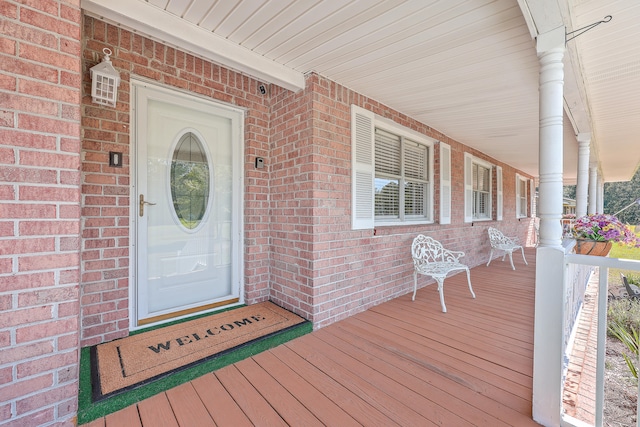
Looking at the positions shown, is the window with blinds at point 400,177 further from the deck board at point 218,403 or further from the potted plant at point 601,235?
the deck board at point 218,403

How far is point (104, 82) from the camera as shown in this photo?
1971mm

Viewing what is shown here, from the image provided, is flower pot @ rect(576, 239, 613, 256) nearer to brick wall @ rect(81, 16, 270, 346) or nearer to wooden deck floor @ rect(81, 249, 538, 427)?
wooden deck floor @ rect(81, 249, 538, 427)

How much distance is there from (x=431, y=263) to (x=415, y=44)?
2510 millimetres

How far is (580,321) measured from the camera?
3.22m

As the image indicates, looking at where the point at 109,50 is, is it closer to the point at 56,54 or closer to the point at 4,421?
the point at 56,54

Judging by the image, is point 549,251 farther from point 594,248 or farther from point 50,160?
point 50,160

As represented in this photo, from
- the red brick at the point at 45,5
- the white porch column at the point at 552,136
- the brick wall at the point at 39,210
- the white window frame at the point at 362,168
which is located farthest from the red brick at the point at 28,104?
the white porch column at the point at 552,136

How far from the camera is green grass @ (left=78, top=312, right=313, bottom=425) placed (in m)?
1.53

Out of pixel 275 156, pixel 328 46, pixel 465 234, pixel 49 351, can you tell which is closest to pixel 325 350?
pixel 49 351

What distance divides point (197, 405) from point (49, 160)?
5.13ft

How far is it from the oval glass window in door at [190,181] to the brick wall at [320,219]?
74cm

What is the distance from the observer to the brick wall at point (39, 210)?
1.29 meters

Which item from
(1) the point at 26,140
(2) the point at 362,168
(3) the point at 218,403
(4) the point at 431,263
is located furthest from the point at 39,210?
(4) the point at 431,263

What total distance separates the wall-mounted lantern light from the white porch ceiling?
32cm
